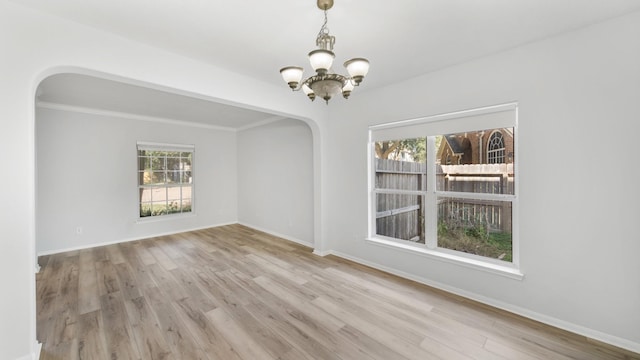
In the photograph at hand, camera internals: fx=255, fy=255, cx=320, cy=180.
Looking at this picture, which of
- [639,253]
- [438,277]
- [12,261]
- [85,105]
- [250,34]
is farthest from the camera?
[85,105]

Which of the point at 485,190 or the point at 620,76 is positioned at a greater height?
the point at 620,76

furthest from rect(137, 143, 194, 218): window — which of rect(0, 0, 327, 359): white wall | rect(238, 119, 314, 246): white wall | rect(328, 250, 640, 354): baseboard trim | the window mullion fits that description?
the window mullion

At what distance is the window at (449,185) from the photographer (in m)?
2.73

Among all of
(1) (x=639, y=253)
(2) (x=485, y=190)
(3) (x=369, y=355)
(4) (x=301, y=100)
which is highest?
(4) (x=301, y=100)

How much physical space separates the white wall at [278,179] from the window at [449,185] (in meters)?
1.59

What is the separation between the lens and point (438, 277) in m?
3.10

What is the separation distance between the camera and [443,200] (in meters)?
3.24

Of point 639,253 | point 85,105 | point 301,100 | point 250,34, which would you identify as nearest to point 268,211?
point 301,100

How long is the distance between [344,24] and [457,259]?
9.04 feet

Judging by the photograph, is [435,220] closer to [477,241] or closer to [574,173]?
[477,241]

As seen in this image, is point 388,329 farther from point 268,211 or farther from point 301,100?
point 268,211

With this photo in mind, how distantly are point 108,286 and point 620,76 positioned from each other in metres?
5.57

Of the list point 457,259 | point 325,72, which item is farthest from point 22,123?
point 457,259

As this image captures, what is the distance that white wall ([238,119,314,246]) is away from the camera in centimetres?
504
